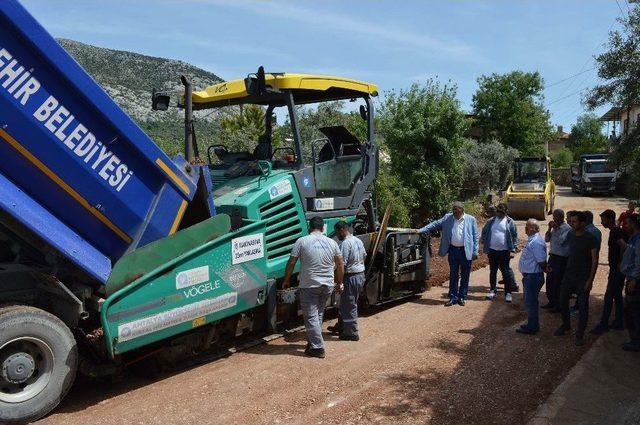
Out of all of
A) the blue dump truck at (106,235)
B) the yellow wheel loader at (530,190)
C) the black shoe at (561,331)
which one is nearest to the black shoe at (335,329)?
the blue dump truck at (106,235)

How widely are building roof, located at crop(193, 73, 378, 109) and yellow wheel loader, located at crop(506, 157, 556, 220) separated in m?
13.5

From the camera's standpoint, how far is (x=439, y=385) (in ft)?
16.8

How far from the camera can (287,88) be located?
6254 mm

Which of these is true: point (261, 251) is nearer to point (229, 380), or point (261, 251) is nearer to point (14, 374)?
point (229, 380)

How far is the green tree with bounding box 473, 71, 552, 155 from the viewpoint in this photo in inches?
1484

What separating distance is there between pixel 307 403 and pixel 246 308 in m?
1.32

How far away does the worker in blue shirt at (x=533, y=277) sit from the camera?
6.69m

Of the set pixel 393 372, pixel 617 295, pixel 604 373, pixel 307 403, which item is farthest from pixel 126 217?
pixel 617 295

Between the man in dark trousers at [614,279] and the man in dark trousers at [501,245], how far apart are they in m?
1.69

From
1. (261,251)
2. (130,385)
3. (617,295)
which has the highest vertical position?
(261,251)

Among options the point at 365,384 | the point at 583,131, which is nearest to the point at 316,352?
the point at 365,384

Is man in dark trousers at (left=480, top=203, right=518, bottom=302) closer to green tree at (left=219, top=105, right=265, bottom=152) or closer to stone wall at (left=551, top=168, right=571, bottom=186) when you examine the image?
green tree at (left=219, top=105, right=265, bottom=152)

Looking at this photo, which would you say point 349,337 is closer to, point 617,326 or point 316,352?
point 316,352

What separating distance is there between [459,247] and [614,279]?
83.8 inches
